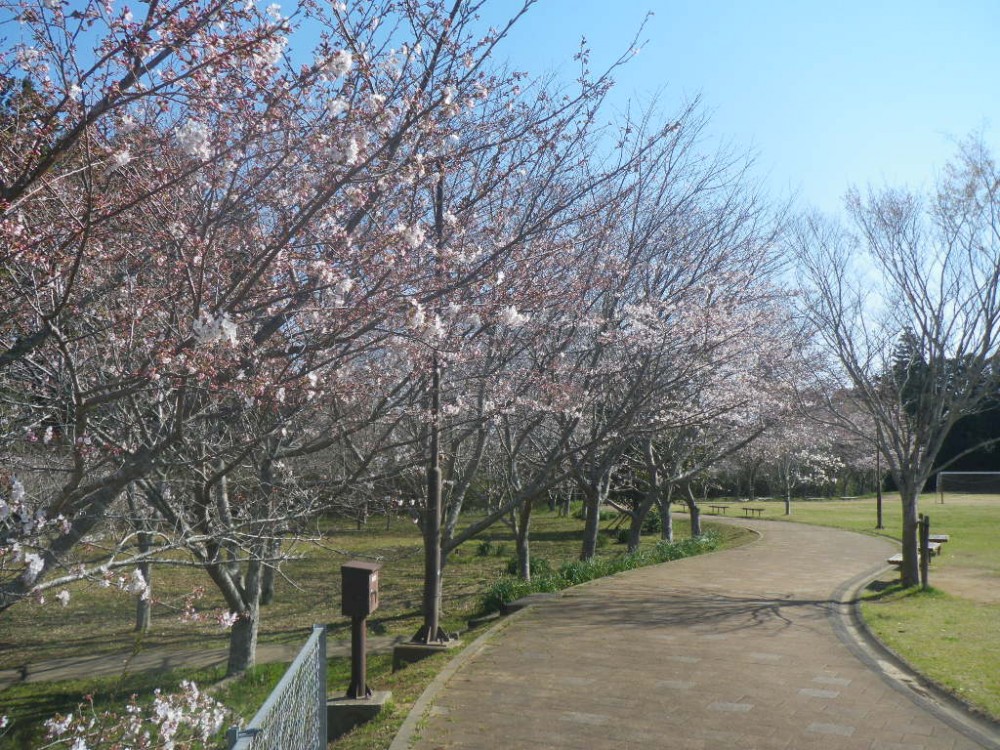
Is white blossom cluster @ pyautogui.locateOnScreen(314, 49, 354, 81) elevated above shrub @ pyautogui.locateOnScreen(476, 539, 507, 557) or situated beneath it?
elevated above

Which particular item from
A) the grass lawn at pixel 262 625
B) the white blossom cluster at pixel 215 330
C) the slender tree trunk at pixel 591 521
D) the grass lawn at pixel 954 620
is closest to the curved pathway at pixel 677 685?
the grass lawn at pixel 954 620

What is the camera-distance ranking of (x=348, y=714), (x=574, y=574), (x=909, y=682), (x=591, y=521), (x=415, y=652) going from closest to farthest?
(x=348, y=714) < (x=909, y=682) < (x=415, y=652) < (x=574, y=574) < (x=591, y=521)

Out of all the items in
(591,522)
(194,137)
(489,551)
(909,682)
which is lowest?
(489,551)

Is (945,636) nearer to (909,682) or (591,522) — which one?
(909,682)

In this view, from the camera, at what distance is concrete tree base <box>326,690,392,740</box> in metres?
6.75

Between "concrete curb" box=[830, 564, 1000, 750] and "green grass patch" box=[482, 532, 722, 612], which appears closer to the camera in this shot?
"concrete curb" box=[830, 564, 1000, 750]

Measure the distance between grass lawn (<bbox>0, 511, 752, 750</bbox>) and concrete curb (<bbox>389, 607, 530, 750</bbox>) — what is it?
10 cm

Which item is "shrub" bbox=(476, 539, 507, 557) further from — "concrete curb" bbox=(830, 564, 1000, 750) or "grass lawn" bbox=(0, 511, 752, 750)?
"concrete curb" bbox=(830, 564, 1000, 750)

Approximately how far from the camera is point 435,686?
24.3 feet

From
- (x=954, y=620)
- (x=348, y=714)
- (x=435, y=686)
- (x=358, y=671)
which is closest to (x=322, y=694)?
(x=348, y=714)

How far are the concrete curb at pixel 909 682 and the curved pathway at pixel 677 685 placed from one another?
0.04m

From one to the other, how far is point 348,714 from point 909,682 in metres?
4.94

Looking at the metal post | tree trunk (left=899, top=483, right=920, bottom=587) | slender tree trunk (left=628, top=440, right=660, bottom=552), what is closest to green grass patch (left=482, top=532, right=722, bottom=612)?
slender tree trunk (left=628, top=440, right=660, bottom=552)

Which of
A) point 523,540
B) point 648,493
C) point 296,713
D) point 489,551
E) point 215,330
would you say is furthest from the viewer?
point 489,551
